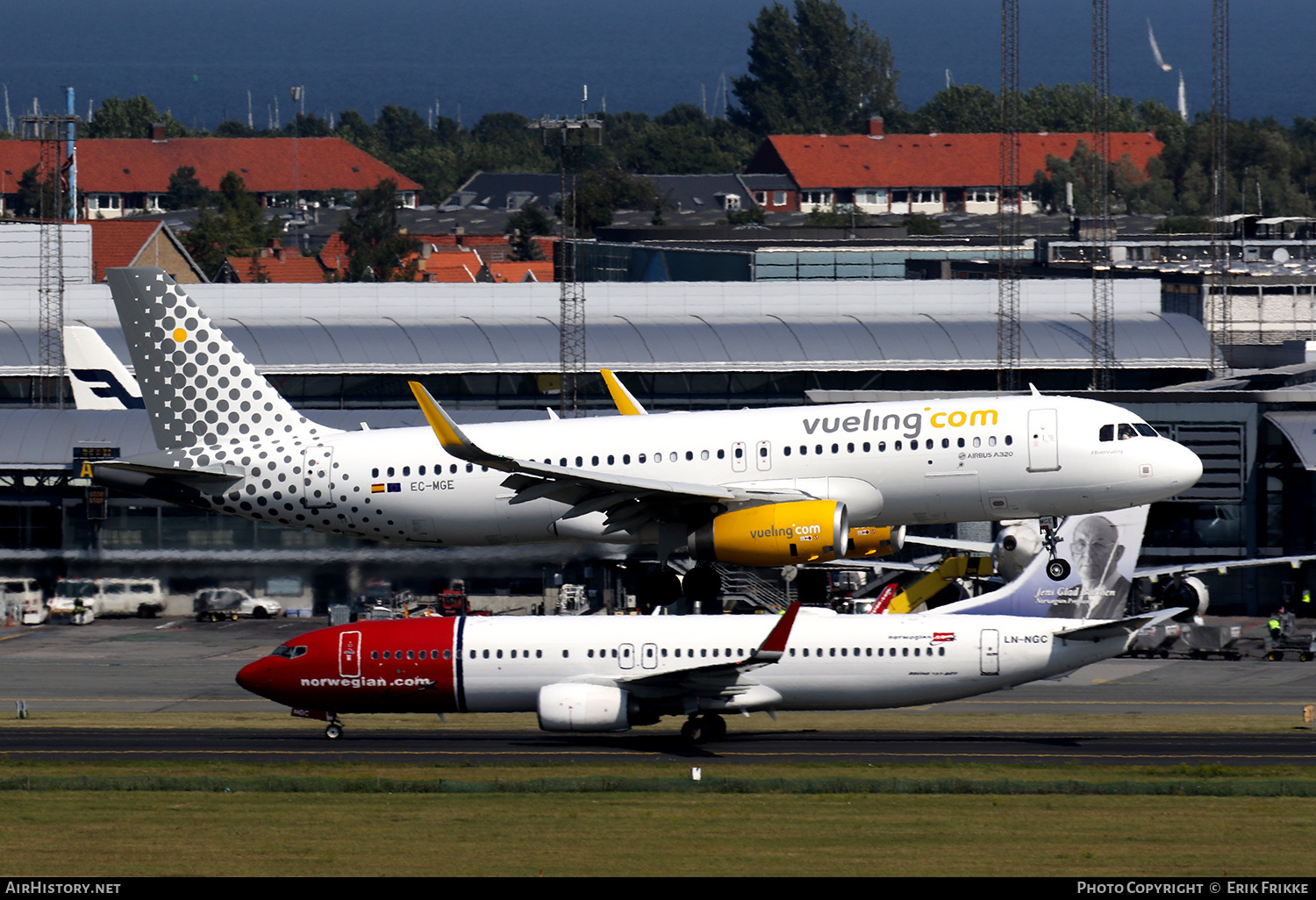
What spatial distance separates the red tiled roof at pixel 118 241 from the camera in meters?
193

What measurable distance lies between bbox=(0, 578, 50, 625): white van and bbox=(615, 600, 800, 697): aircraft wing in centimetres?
4746

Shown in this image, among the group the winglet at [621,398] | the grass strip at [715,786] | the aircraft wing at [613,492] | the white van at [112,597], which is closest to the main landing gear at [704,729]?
the grass strip at [715,786]

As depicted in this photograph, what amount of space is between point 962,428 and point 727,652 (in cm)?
1648

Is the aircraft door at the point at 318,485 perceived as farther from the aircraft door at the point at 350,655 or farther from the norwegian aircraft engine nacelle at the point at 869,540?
the norwegian aircraft engine nacelle at the point at 869,540

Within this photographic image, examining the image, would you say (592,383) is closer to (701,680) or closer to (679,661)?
(679,661)

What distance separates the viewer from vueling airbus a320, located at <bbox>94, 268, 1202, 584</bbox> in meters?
52.7

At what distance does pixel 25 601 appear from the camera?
3974 inches

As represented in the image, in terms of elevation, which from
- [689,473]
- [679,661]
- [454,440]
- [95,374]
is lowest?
[679,661]

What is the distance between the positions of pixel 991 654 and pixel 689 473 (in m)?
16.7

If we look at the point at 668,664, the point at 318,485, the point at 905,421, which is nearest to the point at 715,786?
the point at 668,664

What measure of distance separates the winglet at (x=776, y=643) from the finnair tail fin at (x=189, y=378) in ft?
53.2

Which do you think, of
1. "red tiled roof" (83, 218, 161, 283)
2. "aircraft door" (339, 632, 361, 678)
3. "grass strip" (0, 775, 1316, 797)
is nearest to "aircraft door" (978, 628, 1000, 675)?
"grass strip" (0, 775, 1316, 797)

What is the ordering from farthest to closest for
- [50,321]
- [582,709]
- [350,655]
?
[50,321] < [350,655] < [582,709]

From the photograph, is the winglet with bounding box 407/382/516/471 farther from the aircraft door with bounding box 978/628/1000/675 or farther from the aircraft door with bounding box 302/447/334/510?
the aircraft door with bounding box 978/628/1000/675
